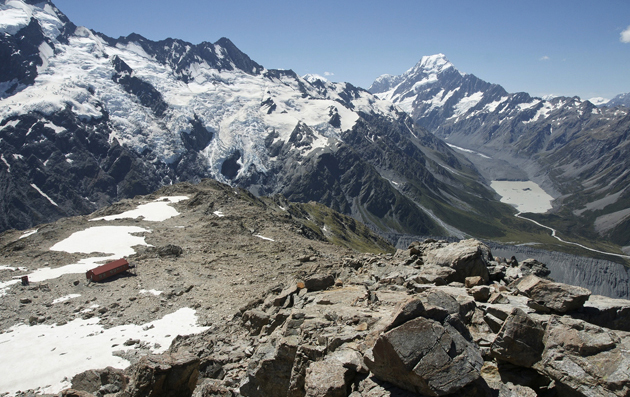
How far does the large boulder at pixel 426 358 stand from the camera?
1223cm

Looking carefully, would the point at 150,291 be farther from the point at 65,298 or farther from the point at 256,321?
the point at 256,321

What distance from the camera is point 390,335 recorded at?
513 inches

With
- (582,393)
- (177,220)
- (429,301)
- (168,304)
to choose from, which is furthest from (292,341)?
(177,220)

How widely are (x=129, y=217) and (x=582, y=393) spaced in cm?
7193

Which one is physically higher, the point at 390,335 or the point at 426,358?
the point at 390,335

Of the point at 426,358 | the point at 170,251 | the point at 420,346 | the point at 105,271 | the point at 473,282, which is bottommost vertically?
the point at 105,271

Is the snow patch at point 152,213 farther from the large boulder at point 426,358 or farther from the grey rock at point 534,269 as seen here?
the large boulder at point 426,358

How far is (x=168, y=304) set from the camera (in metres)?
34.2

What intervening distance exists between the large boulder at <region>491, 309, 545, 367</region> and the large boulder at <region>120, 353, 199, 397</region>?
14397mm

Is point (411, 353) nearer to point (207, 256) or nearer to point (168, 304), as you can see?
point (168, 304)

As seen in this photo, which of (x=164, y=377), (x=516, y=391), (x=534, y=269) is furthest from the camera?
(x=534, y=269)

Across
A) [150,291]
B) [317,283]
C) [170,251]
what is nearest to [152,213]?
[170,251]

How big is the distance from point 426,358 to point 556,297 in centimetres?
755

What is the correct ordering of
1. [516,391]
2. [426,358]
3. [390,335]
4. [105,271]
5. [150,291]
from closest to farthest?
[426,358] < [516,391] < [390,335] < [150,291] < [105,271]
